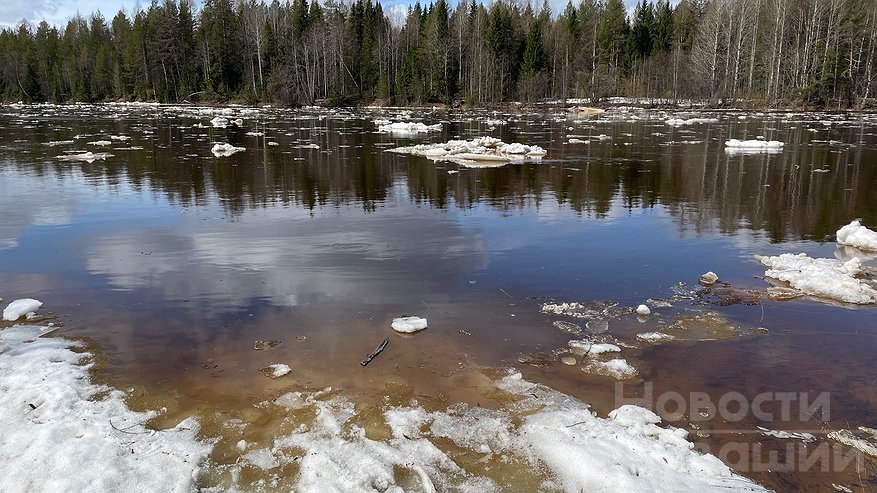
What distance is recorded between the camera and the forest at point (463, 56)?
50094 mm

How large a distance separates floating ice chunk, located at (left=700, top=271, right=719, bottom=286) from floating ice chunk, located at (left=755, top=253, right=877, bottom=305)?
2.13 feet

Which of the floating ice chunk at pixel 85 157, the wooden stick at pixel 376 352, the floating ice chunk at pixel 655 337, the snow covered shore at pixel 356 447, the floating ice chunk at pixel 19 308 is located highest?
the floating ice chunk at pixel 85 157

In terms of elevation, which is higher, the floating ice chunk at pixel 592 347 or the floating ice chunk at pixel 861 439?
the floating ice chunk at pixel 592 347

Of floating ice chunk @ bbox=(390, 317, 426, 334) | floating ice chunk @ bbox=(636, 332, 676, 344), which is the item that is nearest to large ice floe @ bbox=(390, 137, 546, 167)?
floating ice chunk @ bbox=(390, 317, 426, 334)

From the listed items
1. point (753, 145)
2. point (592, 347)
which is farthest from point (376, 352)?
point (753, 145)

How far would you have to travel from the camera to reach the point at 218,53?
6962 cm

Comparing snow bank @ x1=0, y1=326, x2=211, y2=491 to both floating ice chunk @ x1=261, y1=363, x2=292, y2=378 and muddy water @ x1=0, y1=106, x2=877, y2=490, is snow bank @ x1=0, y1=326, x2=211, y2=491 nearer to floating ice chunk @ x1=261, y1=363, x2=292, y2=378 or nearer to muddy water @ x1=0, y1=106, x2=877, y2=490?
muddy water @ x1=0, y1=106, x2=877, y2=490

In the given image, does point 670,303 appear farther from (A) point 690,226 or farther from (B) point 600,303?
(A) point 690,226

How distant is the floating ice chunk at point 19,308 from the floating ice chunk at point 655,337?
210 inches

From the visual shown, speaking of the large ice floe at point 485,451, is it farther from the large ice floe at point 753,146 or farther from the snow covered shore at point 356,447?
the large ice floe at point 753,146

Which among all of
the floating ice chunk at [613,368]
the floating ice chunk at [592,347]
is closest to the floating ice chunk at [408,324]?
the floating ice chunk at [592,347]

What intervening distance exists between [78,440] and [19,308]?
2.60 meters

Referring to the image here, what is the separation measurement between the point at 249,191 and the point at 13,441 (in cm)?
872

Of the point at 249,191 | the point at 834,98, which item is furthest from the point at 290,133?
the point at 834,98
